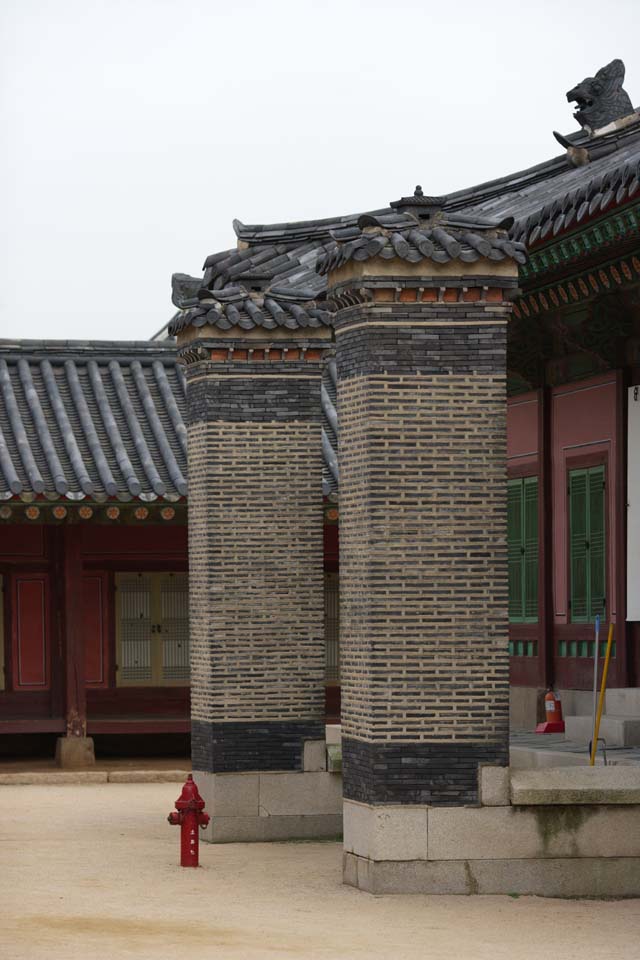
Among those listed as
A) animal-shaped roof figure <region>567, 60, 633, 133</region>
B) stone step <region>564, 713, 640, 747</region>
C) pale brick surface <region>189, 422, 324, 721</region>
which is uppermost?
animal-shaped roof figure <region>567, 60, 633, 133</region>

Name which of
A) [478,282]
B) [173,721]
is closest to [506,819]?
[478,282]

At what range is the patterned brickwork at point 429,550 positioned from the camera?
13047 mm

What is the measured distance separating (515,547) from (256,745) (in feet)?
12.5

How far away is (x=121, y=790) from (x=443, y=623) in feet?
31.4

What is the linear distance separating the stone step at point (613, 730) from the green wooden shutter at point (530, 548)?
2.24m

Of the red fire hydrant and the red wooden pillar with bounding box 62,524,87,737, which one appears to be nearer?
the red fire hydrant

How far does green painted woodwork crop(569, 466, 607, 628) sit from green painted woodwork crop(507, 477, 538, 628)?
854mm

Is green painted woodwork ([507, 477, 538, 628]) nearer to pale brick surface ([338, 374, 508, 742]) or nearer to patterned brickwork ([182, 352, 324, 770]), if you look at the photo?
patterned brickwork ([182, 352, 324, 770])

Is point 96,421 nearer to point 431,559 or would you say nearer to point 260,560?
point 260,560

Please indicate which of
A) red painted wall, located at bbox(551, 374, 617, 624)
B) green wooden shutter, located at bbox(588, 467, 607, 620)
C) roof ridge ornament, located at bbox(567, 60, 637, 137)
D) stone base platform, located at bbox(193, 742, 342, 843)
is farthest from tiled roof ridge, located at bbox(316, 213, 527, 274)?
roof ridge ornament, located at bbox(567, 60, 637, 137)

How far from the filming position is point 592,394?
17062 millimetres

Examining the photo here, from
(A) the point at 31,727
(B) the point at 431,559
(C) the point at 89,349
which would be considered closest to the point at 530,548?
(B) the point at 431,559

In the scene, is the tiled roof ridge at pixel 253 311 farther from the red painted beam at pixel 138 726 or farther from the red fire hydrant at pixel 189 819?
the red painted beam at pixel 138 726

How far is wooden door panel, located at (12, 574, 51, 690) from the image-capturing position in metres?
23.8
